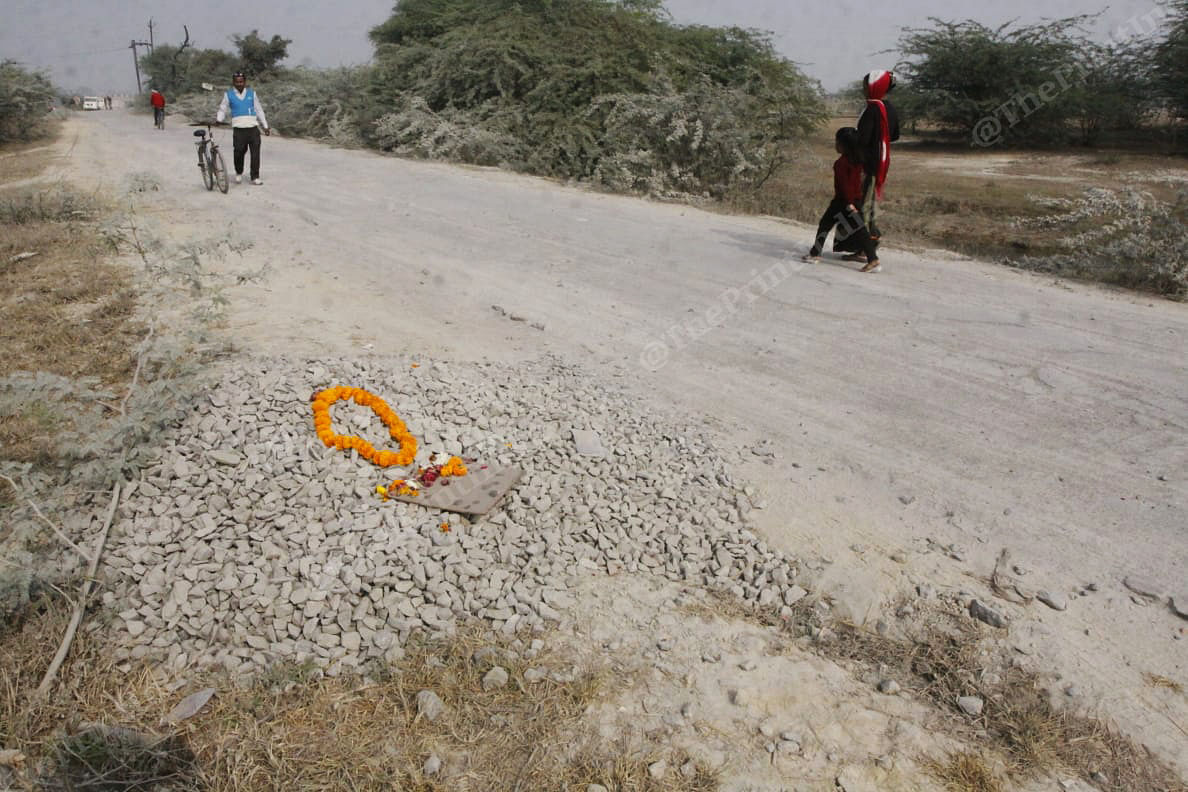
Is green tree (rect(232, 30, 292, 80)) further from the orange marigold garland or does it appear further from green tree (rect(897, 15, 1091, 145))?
the orange marigold garland

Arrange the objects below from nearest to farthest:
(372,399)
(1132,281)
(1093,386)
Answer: (372,399) → (1093,386) → (1132,281)

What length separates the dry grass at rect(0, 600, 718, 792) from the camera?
229cm

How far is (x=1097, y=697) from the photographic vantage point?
2555 mm

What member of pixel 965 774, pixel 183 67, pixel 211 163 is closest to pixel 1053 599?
pixel 965 774

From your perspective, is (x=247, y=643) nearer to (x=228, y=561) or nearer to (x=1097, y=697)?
(x=228, y=561)

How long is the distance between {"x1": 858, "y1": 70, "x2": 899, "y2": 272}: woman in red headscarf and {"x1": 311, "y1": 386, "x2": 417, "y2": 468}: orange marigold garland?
5377 millimetres

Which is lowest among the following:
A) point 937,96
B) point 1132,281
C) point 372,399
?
point 372,399

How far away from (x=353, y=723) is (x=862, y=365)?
13.5 ft

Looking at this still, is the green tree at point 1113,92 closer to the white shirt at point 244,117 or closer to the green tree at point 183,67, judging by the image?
the white shirt at point 244,117

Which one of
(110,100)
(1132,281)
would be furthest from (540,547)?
(110,100)

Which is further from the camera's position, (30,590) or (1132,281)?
(1132,281)

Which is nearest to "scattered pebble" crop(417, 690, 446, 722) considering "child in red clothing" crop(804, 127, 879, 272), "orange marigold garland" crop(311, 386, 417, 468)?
"orange marigold garland" crop(311, 386, 417, 468)

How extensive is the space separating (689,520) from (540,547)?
0.72 m

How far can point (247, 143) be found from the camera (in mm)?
11547
